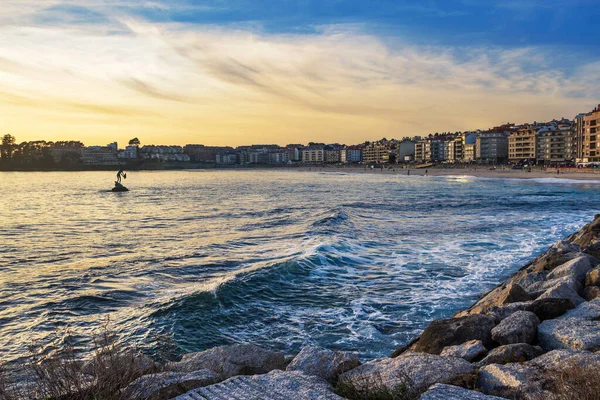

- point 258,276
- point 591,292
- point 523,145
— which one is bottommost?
point 258,276

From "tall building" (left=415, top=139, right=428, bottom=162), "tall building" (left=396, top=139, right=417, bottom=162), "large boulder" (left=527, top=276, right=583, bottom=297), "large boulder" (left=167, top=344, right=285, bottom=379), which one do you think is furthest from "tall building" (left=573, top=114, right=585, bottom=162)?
"large boulder" (left=167, top=344, right=285, bottom=379)

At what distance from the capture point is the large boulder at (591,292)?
7.54 m

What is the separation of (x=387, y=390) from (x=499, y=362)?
161 cm

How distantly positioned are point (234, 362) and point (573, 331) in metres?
3.92

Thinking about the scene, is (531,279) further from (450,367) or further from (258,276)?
(258,276)

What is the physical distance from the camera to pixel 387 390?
3.99 metres

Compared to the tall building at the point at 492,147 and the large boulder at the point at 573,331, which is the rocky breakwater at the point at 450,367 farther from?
the tall building at the point at 492,147

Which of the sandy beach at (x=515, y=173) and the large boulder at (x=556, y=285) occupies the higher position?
the large boulder at (x=556, y=285)

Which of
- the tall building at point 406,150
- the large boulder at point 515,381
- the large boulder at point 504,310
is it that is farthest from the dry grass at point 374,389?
the tall building at point 406,150

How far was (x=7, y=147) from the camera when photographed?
19538cm

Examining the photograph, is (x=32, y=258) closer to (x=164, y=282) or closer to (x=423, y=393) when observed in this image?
(x=164, y=282)

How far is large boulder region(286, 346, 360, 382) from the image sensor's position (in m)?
4.88

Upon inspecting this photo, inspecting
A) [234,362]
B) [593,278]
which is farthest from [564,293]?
[234,362]

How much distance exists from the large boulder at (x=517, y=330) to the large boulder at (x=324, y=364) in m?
1.91
